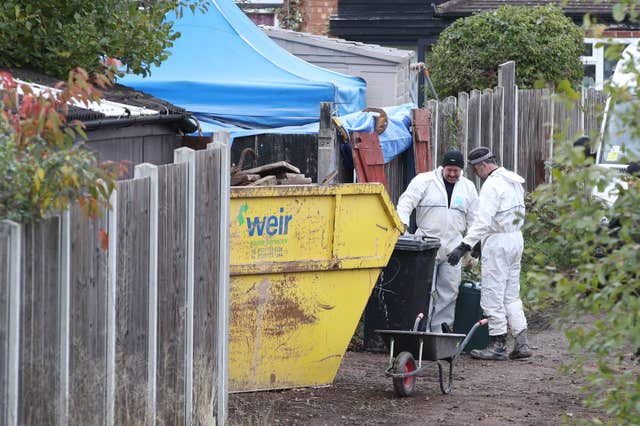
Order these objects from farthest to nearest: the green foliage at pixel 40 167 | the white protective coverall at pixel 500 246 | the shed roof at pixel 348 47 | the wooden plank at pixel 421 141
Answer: the shed roof at pixel 348 47
the wooden plank at pixel 421 141
the white protective coverall at pixel 500 246
the green foliage at pixel 40 167

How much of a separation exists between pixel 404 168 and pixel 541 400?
4.83 meters

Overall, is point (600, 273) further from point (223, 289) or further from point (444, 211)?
point (444, 211)

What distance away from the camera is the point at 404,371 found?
26.2 feet

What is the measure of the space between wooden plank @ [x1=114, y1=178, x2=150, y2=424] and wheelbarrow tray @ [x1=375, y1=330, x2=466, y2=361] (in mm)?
2764

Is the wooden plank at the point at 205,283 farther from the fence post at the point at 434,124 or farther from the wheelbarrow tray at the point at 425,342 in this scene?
the fence post at the point at 434,124

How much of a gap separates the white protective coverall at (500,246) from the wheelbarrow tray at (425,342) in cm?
161

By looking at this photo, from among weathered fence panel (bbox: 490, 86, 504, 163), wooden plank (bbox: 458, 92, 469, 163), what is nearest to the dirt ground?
wooden plank (bbox: 458, 92, 469, 163)

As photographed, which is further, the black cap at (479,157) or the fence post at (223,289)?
the black cap at (479,157)

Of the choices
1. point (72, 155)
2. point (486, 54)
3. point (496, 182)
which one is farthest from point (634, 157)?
point (486, 54)

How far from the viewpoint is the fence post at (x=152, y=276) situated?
18.5ft

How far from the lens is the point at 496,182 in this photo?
31.8 ft

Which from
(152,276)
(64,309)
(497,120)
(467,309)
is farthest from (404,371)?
(497,120)

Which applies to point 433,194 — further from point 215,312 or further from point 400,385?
point 215,312

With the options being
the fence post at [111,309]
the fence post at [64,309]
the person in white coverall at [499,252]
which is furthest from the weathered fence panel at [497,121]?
the fence post at [64,309]
